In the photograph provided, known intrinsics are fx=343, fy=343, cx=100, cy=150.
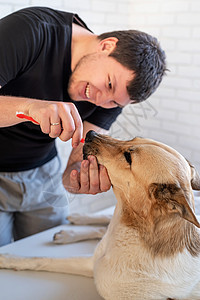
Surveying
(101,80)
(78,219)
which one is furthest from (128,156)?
(78,219)

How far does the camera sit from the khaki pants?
167 centimetres

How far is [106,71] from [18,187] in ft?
2.34

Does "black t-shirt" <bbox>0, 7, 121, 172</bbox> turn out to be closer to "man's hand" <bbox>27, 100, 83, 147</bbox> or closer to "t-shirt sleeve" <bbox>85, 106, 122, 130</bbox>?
"t-shirt sleeve" <bbox>85, 106, 122, 130</bbox>

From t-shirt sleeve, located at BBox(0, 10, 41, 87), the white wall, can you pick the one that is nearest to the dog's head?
t-shirt sleeve, located at BBox(0, 10, 41, 87)

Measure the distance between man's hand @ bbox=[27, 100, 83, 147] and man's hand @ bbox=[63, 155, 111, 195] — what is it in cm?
18

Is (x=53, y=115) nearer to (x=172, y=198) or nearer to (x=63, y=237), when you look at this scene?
(x=172, y=198)

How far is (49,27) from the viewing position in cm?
137

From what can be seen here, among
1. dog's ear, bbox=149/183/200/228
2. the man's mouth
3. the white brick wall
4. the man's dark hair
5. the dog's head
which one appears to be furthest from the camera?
the white brick wall

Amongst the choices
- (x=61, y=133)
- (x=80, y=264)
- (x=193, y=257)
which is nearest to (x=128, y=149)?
(x=61, y=133)

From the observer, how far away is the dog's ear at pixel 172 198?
91 cm

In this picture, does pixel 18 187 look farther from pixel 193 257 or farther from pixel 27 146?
pixel 193 257

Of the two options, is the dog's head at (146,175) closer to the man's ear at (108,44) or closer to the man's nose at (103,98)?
the man's nose at (103,98)

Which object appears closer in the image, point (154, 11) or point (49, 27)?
point (49, 27)

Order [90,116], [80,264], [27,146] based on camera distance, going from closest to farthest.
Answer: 1. [80,264]
2. [27,146]
3. [90,116]
